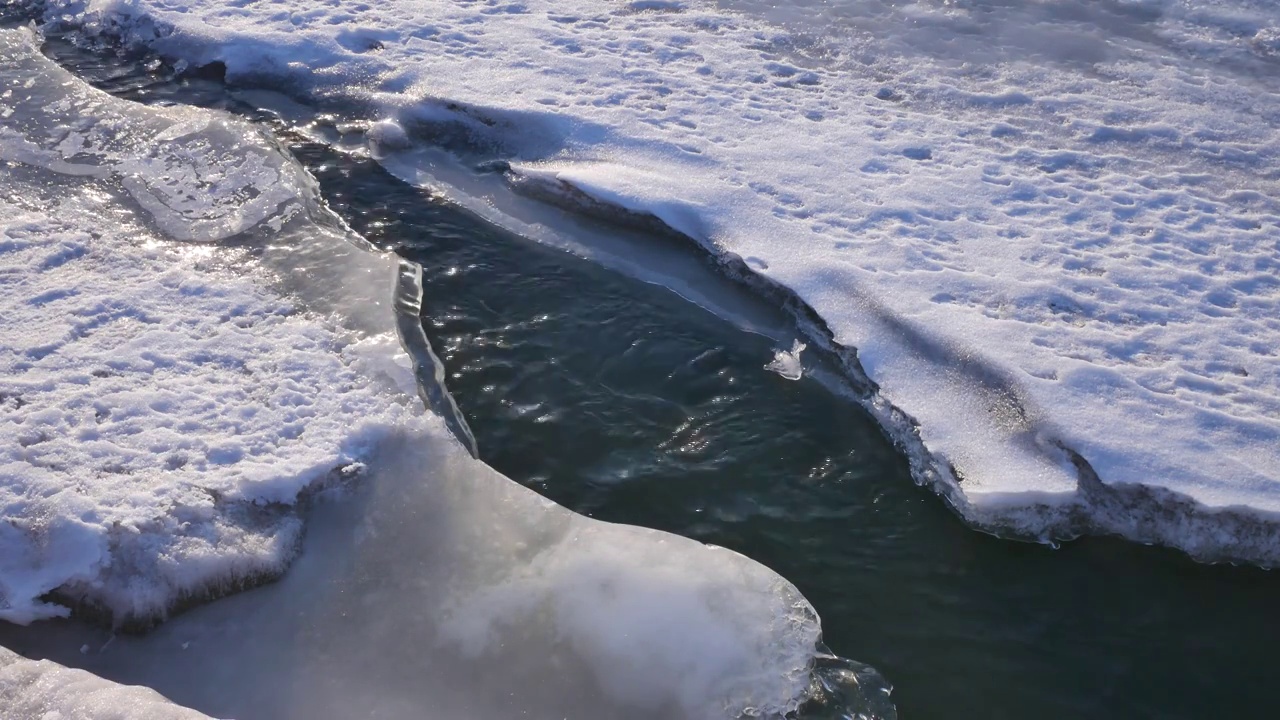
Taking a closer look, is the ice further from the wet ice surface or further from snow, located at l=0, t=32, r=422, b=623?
snow, located at l=0, t=32, r=422, b=623

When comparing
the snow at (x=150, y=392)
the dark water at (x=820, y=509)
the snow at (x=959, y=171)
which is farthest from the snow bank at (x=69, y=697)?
the snow at (x=959, y=171)

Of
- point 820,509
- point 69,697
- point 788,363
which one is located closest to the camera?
point 69,697

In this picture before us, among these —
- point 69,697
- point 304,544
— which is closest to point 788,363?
point 304,544

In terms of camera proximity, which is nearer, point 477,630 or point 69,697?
point 69,697

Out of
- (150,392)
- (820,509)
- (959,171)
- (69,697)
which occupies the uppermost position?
(959,171)

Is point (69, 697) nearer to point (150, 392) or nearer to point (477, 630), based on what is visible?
point (477, 630)

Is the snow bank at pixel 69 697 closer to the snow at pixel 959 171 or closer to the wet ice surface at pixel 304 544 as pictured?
the wet ice surface at pixel 304 544
